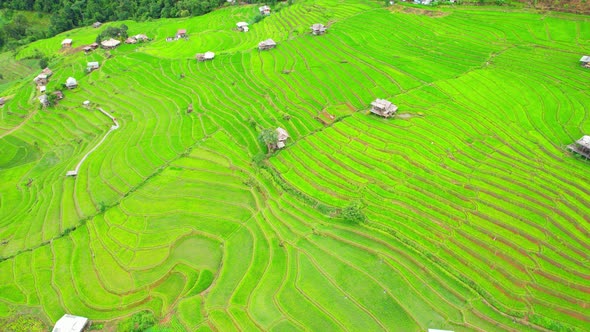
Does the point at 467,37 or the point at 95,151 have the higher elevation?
the point at 467,37

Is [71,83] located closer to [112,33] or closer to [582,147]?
[112,33]

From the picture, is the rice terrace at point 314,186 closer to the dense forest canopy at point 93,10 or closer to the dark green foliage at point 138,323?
the dark green foliage at point 138,323

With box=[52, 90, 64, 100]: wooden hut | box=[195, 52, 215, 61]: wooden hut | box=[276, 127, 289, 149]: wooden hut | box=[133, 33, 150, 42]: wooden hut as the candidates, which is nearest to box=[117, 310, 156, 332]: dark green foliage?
box=[276, 127, 289, 149]: wooden hut

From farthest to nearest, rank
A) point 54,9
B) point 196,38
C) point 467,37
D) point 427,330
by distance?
point 54,9 < point 196,38 < point 467,37 < point 427,330

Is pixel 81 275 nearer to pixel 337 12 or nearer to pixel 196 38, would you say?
pixel 196 38

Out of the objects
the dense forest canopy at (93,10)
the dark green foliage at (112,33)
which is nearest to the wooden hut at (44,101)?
the dark green foliage at (112,33)

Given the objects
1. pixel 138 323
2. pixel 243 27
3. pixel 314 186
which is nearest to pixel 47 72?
pixel 243 27

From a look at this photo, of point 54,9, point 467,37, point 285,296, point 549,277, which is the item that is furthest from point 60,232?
point 54,9
